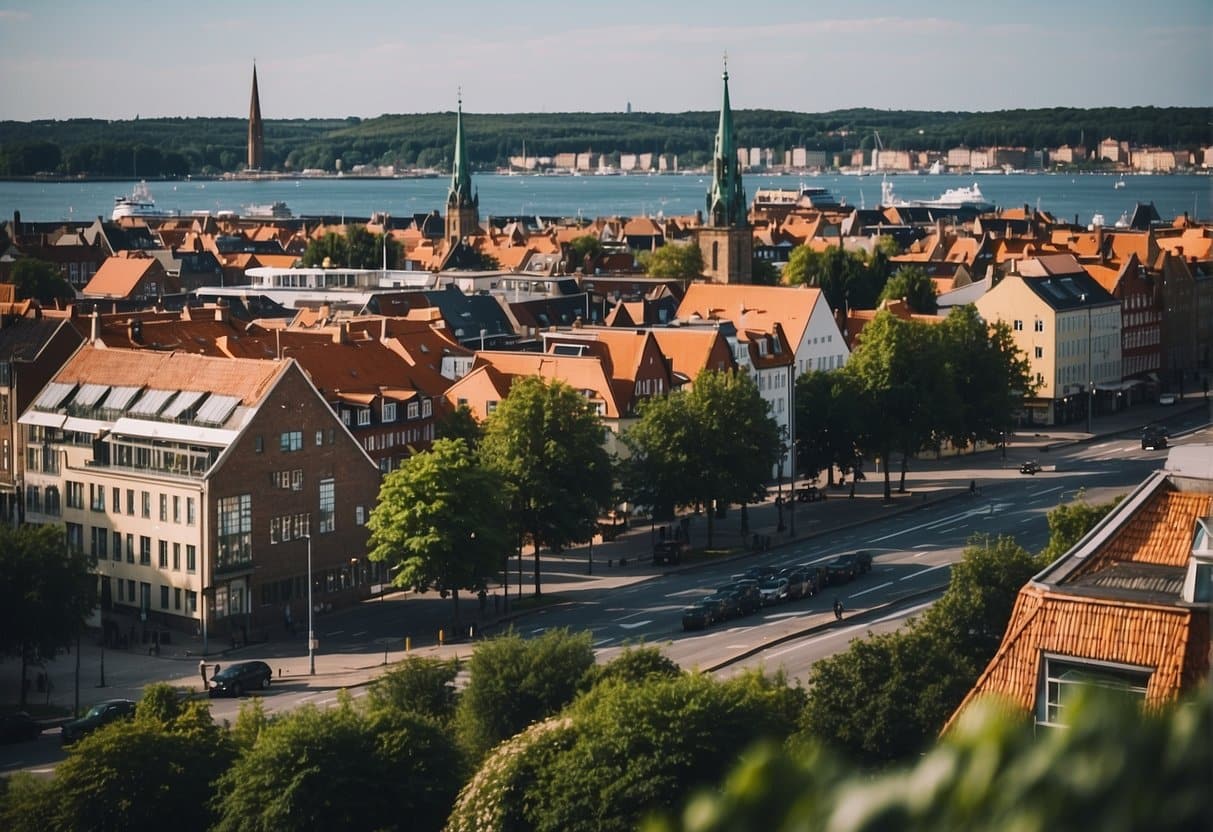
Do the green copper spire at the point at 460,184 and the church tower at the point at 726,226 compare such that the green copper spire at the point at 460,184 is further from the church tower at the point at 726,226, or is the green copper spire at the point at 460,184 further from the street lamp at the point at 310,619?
the street lamp at the point at 310,619

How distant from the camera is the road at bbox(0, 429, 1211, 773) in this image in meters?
37.6

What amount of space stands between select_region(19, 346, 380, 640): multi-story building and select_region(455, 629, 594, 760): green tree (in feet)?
53.0

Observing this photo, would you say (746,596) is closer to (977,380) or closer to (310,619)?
(310,619)

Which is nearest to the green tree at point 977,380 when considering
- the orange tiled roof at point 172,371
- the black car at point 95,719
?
the orange tiled roof at point 172,371

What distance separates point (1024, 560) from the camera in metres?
31.4

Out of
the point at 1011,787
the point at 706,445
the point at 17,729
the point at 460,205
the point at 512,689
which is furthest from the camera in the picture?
the point at 460,205

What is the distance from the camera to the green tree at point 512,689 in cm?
2767

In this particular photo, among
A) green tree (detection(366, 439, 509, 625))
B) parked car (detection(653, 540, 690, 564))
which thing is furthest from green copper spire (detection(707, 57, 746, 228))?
green tree (detection(366, 439, 509, 625))

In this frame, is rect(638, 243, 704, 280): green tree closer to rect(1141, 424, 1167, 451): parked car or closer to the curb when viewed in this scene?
rect(1141, 424, 1167, 451): parked car

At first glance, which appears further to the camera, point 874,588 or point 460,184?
point 460,184

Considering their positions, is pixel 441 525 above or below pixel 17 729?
above

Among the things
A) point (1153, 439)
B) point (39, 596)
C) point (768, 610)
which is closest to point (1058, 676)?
point (39, 596)

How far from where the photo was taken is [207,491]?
43219 mm

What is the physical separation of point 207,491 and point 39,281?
2187 inches
